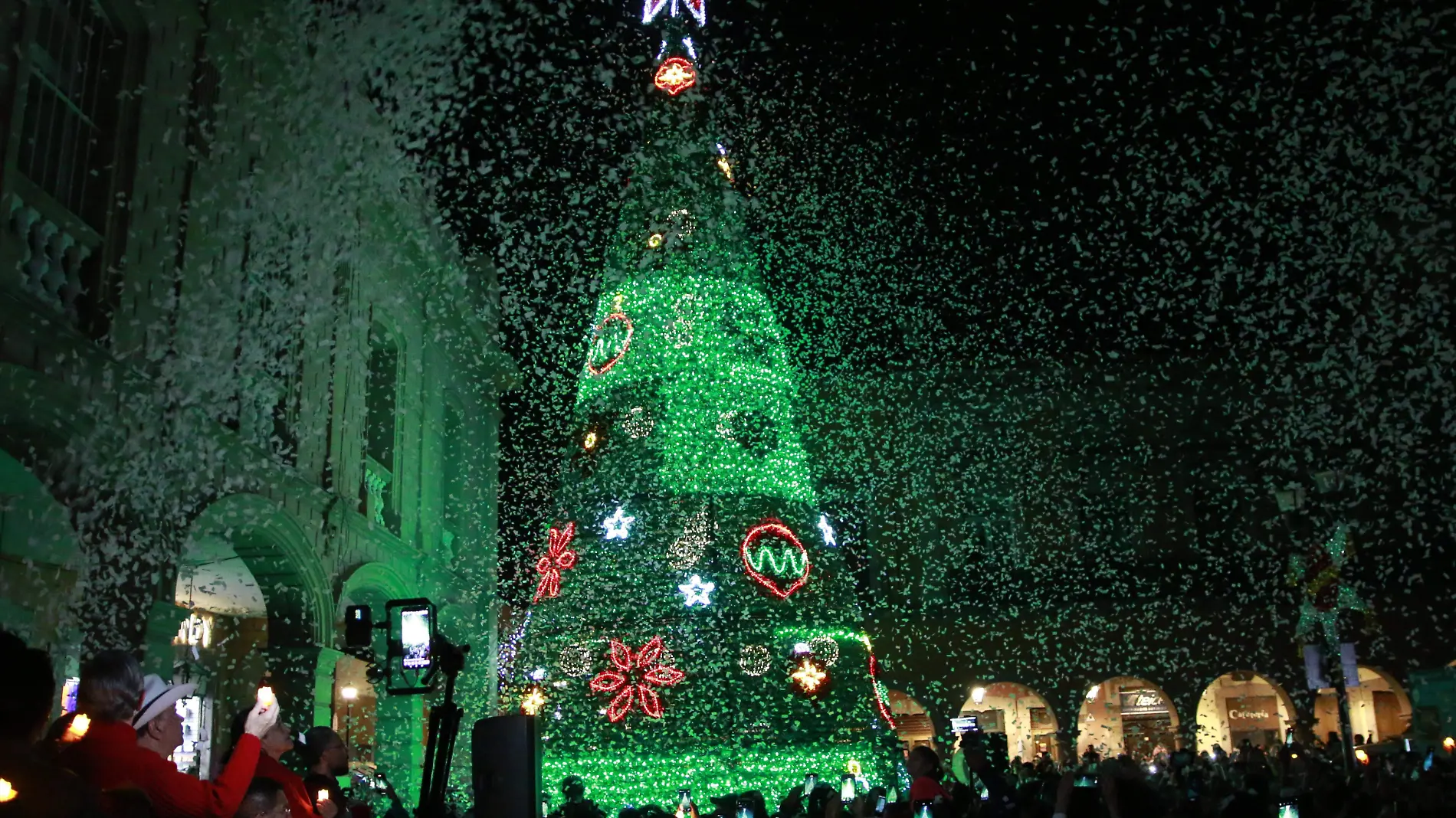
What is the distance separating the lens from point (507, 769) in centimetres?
603

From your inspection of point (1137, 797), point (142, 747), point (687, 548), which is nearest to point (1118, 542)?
point (687, 548)

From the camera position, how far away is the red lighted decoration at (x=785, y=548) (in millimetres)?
20094

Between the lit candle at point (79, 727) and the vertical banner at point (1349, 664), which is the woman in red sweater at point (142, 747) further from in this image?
the vertical banner at point (1349, 664)

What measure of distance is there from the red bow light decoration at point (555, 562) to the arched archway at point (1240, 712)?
16684 millimetres

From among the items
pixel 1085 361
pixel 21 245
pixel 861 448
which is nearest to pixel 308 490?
pixel 21 245

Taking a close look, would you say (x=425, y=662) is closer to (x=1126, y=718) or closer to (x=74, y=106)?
(x=74, y=106)

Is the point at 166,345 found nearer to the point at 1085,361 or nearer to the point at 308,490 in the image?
the point at 308,490

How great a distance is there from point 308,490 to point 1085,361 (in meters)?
23.8

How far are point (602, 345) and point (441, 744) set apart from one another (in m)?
15.4

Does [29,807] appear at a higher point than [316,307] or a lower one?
lower

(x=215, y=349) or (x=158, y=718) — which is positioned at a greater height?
Result: (x=215, y=349)

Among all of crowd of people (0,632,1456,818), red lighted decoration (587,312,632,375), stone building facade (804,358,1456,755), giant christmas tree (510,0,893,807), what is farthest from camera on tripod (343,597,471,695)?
stone building facade (804,358,1456,755)

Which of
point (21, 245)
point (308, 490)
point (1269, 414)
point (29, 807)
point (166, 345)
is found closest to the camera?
point (29, 807)

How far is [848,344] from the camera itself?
3117 centimetres
